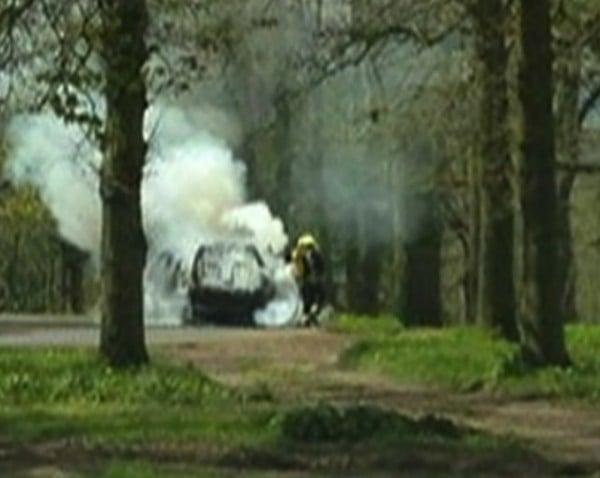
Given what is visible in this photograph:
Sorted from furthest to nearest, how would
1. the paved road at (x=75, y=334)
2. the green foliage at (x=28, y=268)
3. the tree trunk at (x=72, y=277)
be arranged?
the green foliage at (x=28, y=268) → the tree trunk at (x=72, y=277) → the paved road at (x=75, y=334)

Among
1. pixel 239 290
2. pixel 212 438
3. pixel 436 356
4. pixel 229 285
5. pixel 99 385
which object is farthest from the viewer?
pixel 229 285

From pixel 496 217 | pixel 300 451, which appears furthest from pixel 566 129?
pixel 300 451

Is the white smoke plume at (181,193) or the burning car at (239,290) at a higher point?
the white smoke plume at (181,193)

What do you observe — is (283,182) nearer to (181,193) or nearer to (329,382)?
(181,193)

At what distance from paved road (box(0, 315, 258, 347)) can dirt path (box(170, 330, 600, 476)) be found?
3.13 ft

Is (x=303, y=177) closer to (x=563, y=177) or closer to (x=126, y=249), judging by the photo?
(x=563, y=177)

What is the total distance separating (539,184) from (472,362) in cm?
258

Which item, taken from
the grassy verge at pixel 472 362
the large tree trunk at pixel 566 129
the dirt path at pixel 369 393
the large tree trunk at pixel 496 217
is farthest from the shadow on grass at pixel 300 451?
the large tree trunk at pixel 496 217

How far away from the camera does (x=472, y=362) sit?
25.8m

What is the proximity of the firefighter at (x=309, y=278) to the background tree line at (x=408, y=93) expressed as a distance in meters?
2.13

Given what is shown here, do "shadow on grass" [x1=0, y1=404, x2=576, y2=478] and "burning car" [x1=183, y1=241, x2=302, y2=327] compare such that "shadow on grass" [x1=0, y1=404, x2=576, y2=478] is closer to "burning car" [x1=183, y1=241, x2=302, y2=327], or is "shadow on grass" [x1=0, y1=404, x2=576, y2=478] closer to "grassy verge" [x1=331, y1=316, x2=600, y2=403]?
"grassy verge" [x1=331, y1=316, x2=600, y2=403]

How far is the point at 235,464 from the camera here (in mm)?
16453

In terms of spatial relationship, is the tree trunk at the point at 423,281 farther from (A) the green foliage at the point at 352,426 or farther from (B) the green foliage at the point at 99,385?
(A) the green foliage at the point at 352,426

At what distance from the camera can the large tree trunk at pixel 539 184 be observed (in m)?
24.5
